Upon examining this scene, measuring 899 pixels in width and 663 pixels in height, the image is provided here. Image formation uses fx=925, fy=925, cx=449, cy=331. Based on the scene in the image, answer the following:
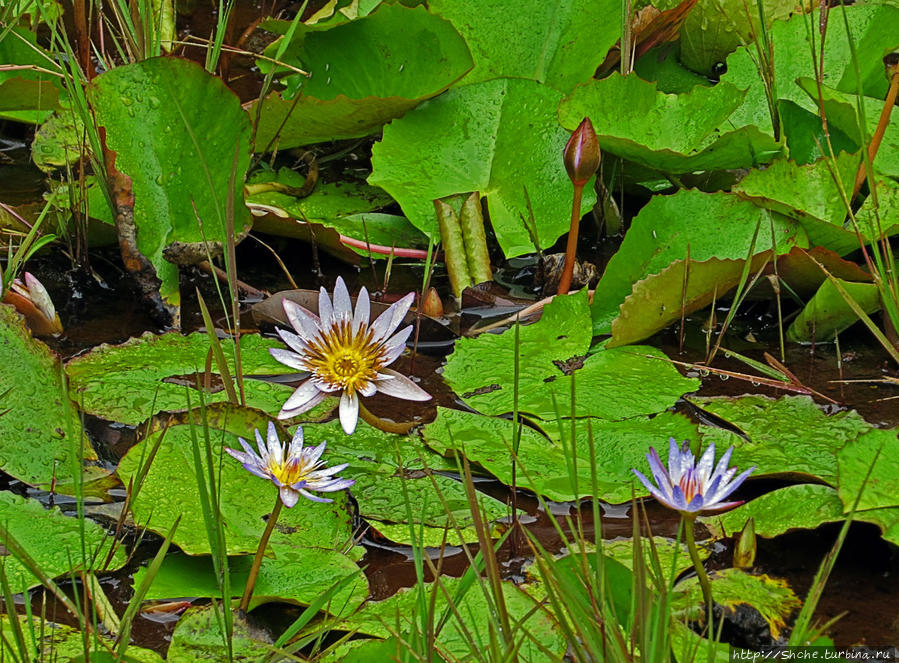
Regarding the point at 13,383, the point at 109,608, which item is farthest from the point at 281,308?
the point at 109,608

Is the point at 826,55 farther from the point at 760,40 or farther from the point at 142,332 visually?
the point at 142,332

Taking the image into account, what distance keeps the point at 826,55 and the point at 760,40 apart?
127 millimetres

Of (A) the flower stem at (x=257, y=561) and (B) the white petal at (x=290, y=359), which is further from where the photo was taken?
(B) the white petal at (x=290, y=359)

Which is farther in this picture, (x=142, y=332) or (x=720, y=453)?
(x=142, y=332)

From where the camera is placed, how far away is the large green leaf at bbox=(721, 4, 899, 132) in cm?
172

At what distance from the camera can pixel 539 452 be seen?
1184mm

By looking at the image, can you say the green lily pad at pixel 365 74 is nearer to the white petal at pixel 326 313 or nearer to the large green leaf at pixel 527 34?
the large green leaf at pixel 527 34

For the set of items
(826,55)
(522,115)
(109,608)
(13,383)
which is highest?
(826,55)

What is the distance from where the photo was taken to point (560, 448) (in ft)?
3.92

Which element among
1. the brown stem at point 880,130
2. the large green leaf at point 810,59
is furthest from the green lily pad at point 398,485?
the large green leaf at point 810,59

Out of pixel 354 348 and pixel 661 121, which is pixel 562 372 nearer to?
pixel 354 348

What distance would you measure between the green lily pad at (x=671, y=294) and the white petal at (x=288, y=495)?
61 cm

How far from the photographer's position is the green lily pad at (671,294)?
132 cm

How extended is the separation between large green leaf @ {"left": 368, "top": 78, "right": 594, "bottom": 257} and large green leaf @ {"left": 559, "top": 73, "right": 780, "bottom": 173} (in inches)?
3.7
